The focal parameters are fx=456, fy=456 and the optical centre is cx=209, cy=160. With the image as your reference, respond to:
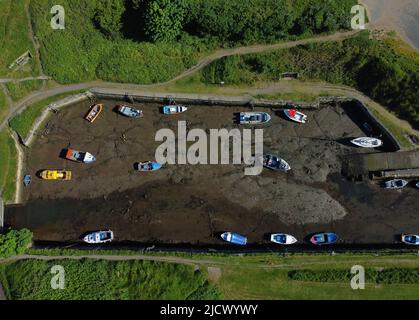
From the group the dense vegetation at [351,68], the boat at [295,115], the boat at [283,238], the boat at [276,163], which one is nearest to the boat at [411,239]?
the boat at [283,238]

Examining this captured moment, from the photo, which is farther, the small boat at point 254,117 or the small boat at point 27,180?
the small boat at point 27,180

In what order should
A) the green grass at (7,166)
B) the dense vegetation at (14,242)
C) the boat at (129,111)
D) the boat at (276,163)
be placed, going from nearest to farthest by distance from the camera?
1. the dense vegetation at (14,242)
2. the boat at (276,163)
3. the green grass at (7,166)
4. the boat at (129,111)

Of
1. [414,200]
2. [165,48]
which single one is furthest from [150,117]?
[414,200]

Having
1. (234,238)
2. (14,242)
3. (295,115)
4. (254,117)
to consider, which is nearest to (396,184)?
(295,115)

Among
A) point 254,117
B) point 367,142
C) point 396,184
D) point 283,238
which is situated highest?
point 254,117

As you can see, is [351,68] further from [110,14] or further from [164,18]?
[110,14]

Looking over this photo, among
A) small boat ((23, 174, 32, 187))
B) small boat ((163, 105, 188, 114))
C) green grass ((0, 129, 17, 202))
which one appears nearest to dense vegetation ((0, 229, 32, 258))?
green grass ((0, 129, 17, 202))

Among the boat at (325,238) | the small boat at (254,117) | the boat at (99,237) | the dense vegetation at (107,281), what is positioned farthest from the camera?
the small boat at (254,117)

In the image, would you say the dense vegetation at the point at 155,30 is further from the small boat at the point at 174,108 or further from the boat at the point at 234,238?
the boat at the point at 234,238
